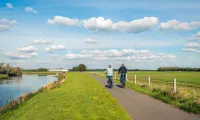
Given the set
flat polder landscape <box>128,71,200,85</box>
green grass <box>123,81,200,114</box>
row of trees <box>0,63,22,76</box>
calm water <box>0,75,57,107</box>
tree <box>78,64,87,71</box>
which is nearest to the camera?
green grass <box>123,81,200,114</box>

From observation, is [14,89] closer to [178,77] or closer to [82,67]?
[178,77]

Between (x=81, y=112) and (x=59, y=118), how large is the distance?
47.6 inches

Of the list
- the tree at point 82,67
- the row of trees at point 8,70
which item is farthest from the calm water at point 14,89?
the tree at point 82,67

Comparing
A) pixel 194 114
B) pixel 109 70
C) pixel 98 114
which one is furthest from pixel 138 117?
pixel 109 70

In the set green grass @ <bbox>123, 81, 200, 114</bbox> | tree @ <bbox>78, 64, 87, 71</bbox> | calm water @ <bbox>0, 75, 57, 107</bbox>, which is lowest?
calm water @ <bbox>0, 75, 57, 107</bbox>

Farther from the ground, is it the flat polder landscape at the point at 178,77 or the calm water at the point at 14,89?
the flat polder landscape at the point at 178,77

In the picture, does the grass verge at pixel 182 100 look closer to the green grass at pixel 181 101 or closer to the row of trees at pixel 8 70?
the green grass at pixel 181 101

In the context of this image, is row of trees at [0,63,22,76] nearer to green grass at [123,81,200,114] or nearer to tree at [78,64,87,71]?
tree at [78,64,87,71]

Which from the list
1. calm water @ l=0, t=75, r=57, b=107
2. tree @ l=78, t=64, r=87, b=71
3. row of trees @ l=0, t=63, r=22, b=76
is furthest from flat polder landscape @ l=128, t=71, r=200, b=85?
tree @ l=78, t=64, r=87, b=71

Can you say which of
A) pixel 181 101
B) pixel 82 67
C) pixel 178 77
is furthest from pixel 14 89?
pixel 82 67

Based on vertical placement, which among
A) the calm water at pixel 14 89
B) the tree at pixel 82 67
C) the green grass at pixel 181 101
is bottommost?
the calm water at pixel 14 89

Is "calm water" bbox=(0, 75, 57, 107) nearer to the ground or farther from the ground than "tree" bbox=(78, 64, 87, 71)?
nearer to the ground

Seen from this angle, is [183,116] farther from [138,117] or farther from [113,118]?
[113,118]

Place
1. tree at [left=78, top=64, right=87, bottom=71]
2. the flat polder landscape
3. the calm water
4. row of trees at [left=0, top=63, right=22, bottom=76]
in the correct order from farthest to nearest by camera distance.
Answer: tree at [left=78, top=64, right=87, bottom=71] → row of trees at [left=0, top=63, right=22, bottom=76] → the flat polder landscape → the calm water
